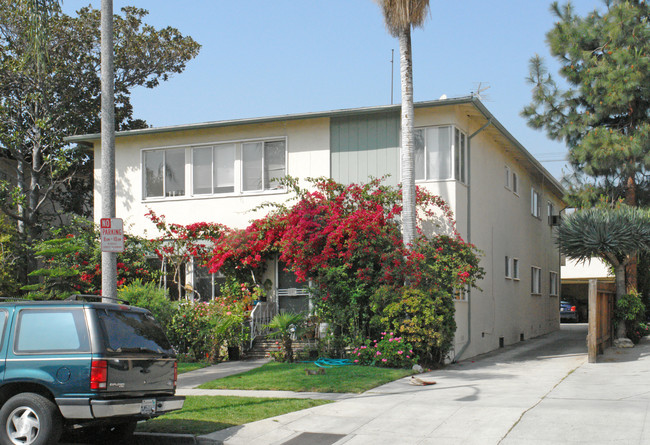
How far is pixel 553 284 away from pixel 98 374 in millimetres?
26009

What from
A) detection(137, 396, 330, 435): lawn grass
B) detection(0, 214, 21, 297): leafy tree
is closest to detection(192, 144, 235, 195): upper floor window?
detection(0, 214, 21, 297): leafy tree

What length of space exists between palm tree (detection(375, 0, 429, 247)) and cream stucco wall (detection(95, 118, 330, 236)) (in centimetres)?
299

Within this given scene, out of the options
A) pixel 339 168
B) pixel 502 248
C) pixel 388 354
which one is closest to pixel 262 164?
pixel 339 168

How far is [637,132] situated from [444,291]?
8952 millimetres

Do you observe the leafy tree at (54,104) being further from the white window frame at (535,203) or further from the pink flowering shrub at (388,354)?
the white window frame at (535,203)

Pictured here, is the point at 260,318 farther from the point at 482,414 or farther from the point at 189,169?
the point at 482,414

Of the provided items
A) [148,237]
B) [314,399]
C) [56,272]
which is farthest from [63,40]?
[314,399]

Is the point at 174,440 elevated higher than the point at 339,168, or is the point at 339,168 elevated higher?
the point at 339,168

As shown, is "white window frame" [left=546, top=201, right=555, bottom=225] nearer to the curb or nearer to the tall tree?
the tall tree

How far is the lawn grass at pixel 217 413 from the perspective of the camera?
9086mm

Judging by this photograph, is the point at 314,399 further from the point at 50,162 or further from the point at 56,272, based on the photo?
the point at 50,162

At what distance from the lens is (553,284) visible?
99.3ft

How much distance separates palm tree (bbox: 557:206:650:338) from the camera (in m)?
19.2

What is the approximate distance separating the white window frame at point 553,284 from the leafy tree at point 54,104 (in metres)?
18.3
